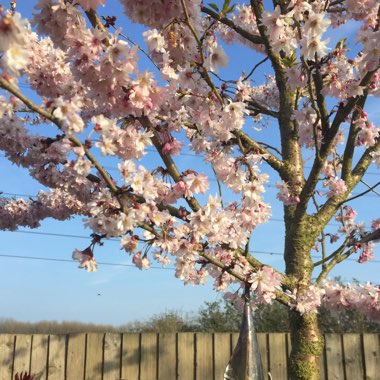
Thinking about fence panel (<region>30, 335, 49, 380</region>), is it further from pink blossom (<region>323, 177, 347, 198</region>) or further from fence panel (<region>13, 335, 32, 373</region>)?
pink blossom (<region>323, 177, 347, 198</region>)

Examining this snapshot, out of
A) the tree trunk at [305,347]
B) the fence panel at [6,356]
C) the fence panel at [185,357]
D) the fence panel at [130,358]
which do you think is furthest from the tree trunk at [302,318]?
the fence panel at [6,356]

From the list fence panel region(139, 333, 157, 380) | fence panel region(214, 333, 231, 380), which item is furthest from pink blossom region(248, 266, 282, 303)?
fence panel region(139, 333, 157, 380)

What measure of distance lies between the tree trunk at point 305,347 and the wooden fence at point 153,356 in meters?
1.66

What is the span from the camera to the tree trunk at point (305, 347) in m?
3.37

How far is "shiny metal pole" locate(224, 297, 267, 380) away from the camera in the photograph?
7.95 ft

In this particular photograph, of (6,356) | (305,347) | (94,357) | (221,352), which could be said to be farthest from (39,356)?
(305,347)

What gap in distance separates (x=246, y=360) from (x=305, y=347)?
3.63 ft

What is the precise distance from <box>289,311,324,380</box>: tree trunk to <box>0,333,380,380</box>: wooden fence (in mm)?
1661

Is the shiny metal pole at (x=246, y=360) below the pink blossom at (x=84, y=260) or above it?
below

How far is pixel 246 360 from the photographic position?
2.46 metres

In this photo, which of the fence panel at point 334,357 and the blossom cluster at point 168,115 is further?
the fence panel at point 334,357

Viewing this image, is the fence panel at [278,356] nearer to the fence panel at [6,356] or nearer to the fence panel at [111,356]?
the fence panel at [111,356]

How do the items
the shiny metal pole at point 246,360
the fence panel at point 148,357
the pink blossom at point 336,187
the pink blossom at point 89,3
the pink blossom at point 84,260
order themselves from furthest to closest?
the fence panel at point 148,357, the pink blossom at point 336,187, the shiny metal pole at point 246,360, the pink blossom at point 84,260, the pink blossom at point 89,3

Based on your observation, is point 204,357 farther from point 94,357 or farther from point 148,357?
point 94,357
